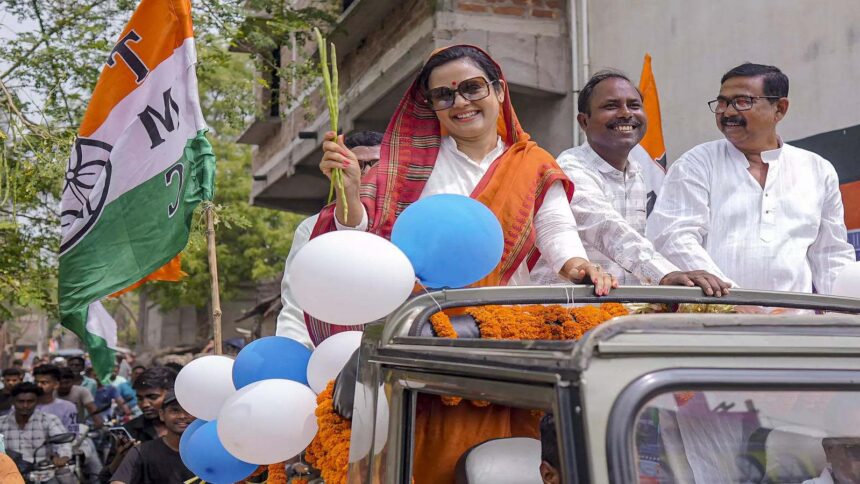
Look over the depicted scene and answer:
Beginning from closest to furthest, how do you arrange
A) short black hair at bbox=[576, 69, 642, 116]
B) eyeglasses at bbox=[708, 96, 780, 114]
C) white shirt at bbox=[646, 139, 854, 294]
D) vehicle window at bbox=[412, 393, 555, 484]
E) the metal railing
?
vehicle window at bbox=[412, 393, 555, 484] → the metal railing → white shirt at bbox=[646, 139, 854, 294] → eyeglasses at bbox=[708, 96, 780, 114] → short black hair at bbox=[576, 69, 642, 116]

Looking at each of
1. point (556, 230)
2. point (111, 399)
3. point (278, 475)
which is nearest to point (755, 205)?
point (556, 230)

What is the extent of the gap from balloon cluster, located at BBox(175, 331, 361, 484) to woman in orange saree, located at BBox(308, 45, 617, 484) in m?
0.42

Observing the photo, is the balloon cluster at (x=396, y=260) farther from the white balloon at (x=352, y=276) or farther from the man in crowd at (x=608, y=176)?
the man in crowd at (x=608, y=176)

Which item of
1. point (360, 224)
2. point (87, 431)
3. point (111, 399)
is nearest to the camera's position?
point (360, 224)

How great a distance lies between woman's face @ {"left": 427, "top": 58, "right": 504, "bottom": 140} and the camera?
10.6 ft

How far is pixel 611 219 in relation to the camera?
355 centimetres

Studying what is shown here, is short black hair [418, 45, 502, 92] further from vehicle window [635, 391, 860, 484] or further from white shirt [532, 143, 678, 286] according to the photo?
vehicle window [635, 391, 860, 484]

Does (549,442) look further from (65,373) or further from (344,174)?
(65,373)

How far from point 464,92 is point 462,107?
1.9 inches

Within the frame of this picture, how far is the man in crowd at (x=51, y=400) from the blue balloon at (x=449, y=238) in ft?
27.6

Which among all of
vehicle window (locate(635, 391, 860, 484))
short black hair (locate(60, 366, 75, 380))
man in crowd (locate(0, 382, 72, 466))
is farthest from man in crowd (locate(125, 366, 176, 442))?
vehicle window (locate(635, 391, 860, 484))

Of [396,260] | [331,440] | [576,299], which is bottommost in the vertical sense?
[331,440]

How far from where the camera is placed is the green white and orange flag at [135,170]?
5078 mm

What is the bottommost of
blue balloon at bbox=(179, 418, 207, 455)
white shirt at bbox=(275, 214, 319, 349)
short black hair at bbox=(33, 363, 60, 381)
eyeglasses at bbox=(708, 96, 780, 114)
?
short black hair at bbox=(33, 363, 60, 381)
